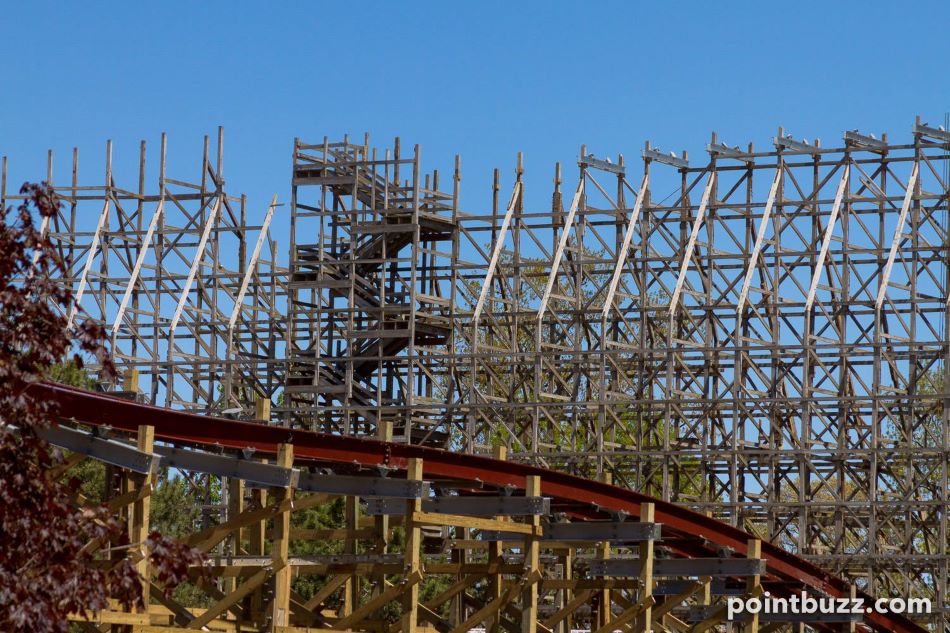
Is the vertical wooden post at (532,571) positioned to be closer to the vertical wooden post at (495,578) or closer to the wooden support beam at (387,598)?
the vertical wooden post at (495,578)

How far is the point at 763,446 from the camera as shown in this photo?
137 feet

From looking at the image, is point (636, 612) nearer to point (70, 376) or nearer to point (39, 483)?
point (39, 483)

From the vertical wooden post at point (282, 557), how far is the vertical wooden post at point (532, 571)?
374 cm

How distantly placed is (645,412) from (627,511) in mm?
18380

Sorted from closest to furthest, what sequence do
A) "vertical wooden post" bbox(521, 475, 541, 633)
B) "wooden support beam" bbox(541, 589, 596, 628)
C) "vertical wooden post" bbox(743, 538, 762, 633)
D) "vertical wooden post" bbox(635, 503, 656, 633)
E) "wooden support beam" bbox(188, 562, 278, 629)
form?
1. "wooden support beam" bbox(188, 562, 278, 629)
2. "vertical wooden post" bbox(521, 475, 541, 633)
3. "vertical wooden post" bbox(635, 503, 656, 633)
4. "wooden support beam" bbox(541, 589, 596, 628)
5. "vertical wooden post" bbox(743, 538, 762, 633)

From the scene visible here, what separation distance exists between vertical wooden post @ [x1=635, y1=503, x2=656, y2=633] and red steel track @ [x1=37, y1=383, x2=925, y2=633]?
692 mm

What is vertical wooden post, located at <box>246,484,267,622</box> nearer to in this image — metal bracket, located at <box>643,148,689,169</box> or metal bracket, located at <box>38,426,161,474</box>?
metal bracket, located at <box>38,426,161,474</box>

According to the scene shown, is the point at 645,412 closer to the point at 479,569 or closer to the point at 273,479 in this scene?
the point at 479,569

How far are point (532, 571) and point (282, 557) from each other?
4.01 metres

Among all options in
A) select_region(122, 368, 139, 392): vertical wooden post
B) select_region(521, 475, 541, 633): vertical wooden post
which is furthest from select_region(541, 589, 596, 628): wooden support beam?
select_region(122, 368, 139, 392): vertical wooden post

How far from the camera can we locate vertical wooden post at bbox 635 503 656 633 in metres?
25.2

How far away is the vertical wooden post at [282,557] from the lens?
21.1m

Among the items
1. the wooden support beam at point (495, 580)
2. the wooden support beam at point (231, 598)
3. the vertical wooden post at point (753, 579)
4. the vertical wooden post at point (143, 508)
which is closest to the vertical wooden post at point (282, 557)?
the wooden support beam at point (231, 598)

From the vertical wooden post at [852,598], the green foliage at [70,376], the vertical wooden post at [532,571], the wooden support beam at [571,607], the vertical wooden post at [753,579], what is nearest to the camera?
the vertical wooden post at [532,571]
